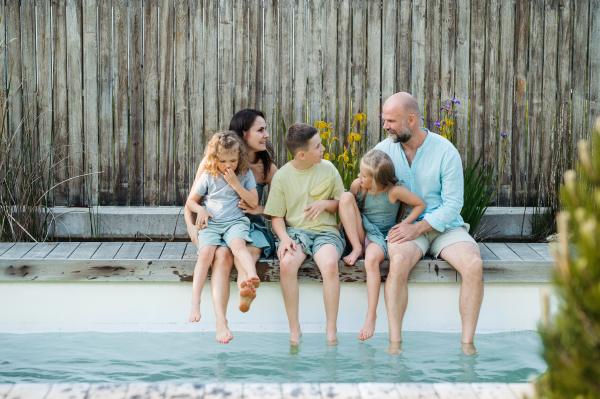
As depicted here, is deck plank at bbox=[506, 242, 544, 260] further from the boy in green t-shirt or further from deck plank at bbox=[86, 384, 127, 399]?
deck plank at bbox=[86, 384, 127, 399]

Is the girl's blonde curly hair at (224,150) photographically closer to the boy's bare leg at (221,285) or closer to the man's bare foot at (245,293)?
the boy's bare leg at (221,285)

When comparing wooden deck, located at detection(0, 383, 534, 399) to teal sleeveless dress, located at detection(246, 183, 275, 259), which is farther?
teal sleeveless dress, located at detection(246, 183, 275, 259)

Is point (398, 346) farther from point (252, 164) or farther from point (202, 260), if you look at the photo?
point (252, 164)

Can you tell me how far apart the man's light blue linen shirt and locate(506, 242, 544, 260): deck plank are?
0.37 meters

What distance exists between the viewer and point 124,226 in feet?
13.5

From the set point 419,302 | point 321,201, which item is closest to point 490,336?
point 419,302

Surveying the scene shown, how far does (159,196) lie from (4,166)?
99 centimetres

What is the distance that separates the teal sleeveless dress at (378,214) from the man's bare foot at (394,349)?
0.52 m

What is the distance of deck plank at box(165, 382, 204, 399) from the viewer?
63.7 inches

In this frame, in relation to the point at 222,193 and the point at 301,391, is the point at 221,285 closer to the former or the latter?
the point at 222,193

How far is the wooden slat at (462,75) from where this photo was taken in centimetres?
424

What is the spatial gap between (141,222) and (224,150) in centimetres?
138

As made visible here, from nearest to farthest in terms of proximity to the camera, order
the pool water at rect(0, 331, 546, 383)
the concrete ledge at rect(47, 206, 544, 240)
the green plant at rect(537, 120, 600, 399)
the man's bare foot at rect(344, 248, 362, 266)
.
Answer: the green plant at rect(537, 120, 600, 399)
the pool water at rect(0, 331, 546, 383)
the man's bare foot at rect(344, 248, 362, 266)
the concrete ledge at rect(47, 206, 544, 240)

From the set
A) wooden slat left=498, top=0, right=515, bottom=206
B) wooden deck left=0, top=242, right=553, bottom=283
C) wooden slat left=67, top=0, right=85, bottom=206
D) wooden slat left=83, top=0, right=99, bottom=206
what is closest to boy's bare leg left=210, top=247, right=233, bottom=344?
wooden deck left=0, top=242, right=553, bottom=283
